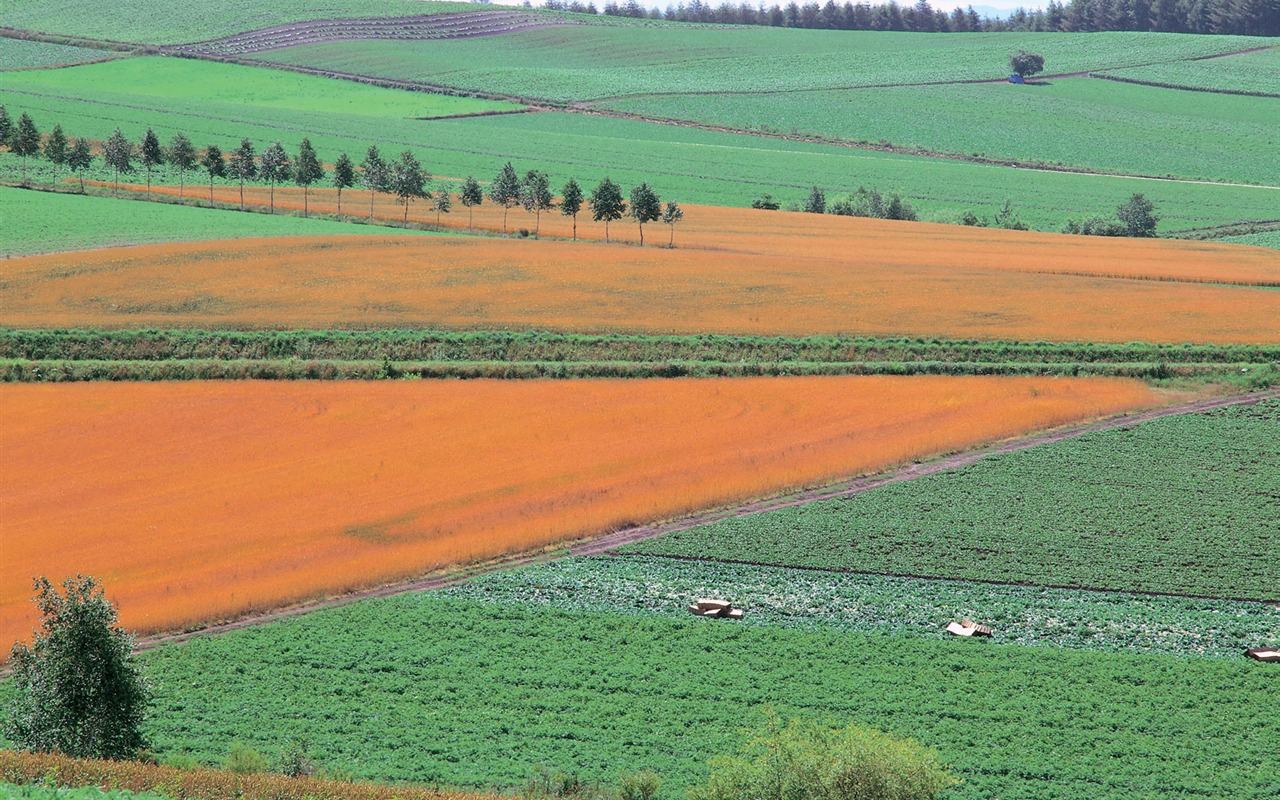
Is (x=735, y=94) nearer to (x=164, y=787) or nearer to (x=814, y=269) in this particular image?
(x=814, y=269)

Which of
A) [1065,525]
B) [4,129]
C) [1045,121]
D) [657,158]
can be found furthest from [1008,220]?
[4,129]

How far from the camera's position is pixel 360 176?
118 metres

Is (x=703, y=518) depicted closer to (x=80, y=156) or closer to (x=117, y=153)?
(x=117, y=153)

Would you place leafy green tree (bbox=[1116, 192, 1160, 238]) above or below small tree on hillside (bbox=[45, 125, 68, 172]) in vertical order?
below

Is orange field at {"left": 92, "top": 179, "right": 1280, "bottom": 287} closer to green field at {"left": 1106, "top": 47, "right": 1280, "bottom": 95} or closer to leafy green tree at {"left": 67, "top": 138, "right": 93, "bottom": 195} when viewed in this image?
leafy green tree at {"left": 67, "top": 138, "right": 93, "bottom": 195}

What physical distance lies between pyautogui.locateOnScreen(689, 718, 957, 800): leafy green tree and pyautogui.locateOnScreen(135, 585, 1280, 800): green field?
313 cm

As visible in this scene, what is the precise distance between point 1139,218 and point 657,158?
1970 inches

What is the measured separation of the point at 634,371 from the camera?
67.4m

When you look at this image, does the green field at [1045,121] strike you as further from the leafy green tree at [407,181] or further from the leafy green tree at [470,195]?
the leafy green tree at [407,181]

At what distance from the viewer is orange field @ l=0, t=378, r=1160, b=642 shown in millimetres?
43594

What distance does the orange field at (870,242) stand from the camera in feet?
315

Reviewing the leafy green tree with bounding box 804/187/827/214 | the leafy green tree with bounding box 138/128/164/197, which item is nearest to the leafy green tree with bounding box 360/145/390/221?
the leafy green tree with bounding box 138/128/164/197

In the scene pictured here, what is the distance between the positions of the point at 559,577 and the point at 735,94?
5993 inches

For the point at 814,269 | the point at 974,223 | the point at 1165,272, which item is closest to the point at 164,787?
the point at 814,269
